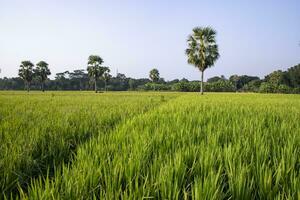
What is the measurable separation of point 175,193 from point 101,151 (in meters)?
1.70

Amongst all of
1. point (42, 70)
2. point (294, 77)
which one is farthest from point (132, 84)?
point (294, 77)

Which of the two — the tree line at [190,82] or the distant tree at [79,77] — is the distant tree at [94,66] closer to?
the tree line at [190,82]

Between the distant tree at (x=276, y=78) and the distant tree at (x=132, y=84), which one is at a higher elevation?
the distant tree at (x=276, y=78)

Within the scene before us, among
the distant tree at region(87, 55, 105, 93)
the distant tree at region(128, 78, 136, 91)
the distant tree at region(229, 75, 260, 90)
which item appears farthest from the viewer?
the distant tree at region(128, 78, 136, 91)

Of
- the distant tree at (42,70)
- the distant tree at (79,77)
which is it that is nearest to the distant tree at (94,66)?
the distant tree at (42,70)

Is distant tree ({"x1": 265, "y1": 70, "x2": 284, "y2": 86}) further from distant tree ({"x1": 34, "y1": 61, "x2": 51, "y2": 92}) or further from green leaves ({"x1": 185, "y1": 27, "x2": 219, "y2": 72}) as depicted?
distant tree ({"x1": 34, "y1": 61, "x2": 51, "y2": 92})

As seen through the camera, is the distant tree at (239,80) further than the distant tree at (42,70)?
Yes

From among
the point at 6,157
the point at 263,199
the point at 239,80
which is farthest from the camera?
the point at 239,80

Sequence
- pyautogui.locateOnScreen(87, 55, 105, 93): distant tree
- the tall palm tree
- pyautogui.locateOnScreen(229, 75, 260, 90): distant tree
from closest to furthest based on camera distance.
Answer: the tall palm tree
pyautogui.locateOnScreen(87, 55, 105, 93): distant tree
pyautogui.locateOnScreen(229, 75, 260, 90): distant tree

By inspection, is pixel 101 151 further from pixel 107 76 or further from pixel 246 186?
pixel 107 76

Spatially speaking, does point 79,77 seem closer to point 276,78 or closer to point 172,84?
point 172,84

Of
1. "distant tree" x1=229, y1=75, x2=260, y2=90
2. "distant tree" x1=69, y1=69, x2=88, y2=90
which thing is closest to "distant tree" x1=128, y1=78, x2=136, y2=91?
A: "distant tree" x1=69, y1=69, x2=88, y2=90

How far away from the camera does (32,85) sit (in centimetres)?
12325

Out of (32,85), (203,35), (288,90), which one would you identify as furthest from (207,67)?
(32,85)
